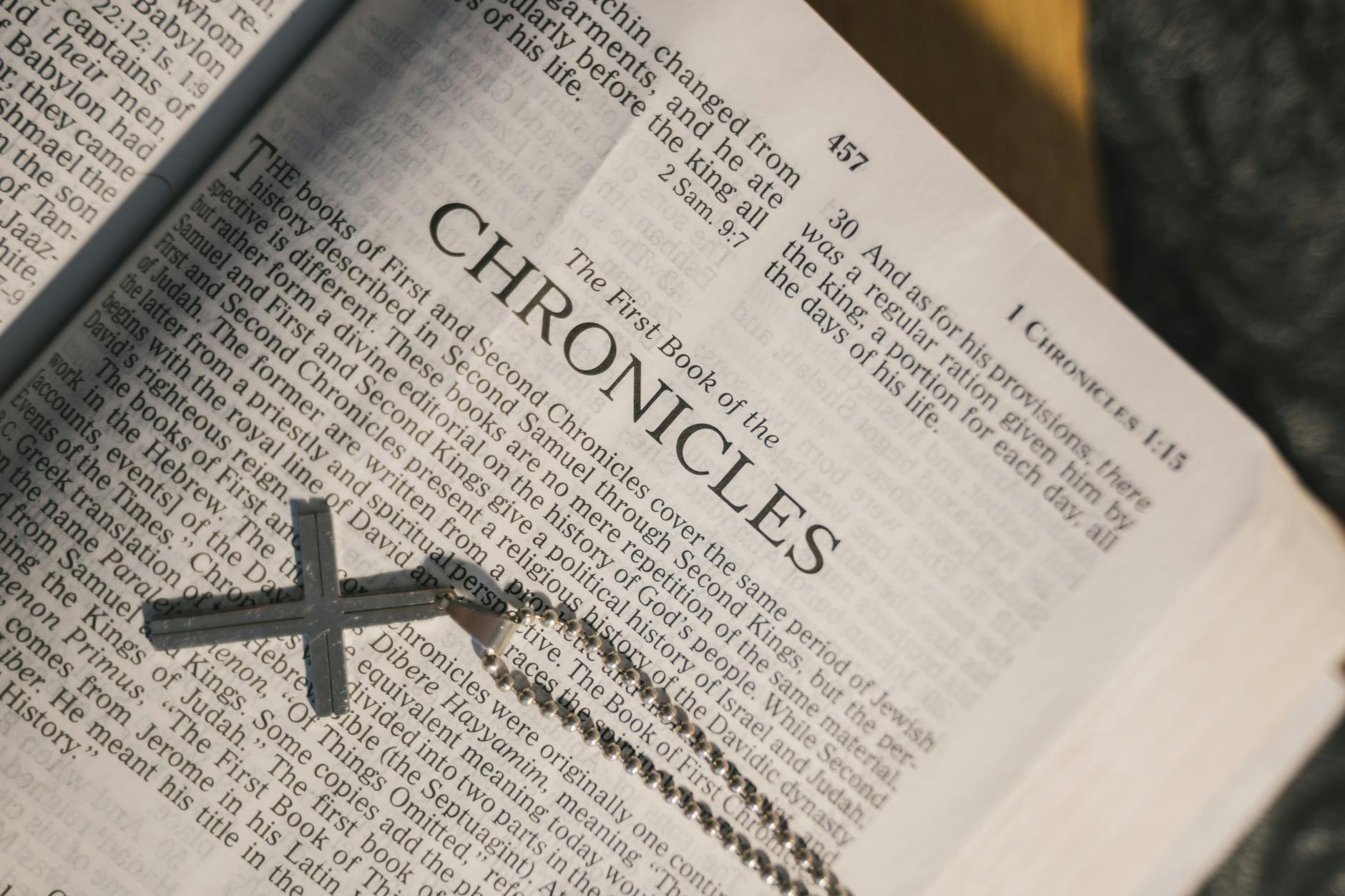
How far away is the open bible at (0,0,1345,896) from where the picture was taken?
0.33 metres

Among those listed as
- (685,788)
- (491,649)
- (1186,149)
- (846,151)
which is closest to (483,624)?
(491,649)

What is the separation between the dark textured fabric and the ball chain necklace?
0.98ft

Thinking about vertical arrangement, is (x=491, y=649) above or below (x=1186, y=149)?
below

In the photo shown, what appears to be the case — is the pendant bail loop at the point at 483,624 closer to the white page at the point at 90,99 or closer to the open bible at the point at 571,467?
the open bible at the point at 571,467

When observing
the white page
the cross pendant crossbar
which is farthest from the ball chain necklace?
the white page

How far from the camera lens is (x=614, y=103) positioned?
0.34 m

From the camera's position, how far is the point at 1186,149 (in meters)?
0.39

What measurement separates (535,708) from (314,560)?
4.4 inches

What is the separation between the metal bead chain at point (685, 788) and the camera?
0.34 metres

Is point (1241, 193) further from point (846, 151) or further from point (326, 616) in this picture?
point (326, 616)

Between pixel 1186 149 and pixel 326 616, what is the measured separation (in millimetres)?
453

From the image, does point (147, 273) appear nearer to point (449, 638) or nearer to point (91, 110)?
point (91, 110)

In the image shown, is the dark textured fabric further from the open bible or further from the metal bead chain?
the metal bead chain

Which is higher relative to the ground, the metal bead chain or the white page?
the white page
